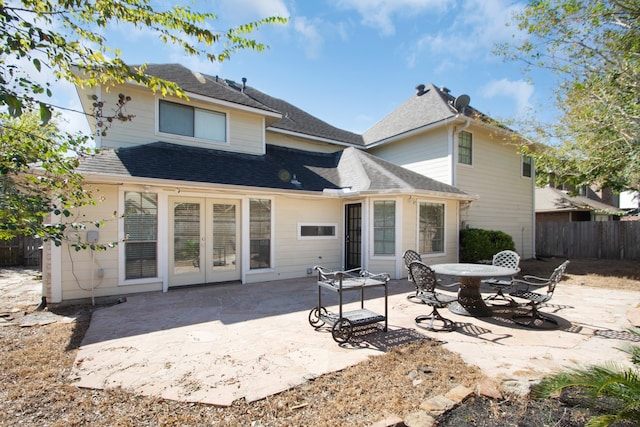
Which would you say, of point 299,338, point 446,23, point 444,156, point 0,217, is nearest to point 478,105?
point 444,156

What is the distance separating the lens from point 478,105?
13641 millimetres

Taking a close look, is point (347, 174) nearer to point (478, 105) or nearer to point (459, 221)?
point (459, 221)

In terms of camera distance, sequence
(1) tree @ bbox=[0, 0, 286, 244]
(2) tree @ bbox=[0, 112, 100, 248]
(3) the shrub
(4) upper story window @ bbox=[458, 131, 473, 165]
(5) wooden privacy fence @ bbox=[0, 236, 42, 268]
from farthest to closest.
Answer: (5) wooden privacy fence @ bbox=[0, 236, 42, 268]
(4) upper story window @ bbox=[458, 131, 473, 165]
(2) tree @ bbox=[0, 112, 100, 248]
(1) tree @ bbox=[0, 0, 286, 244]
(3) the shrub

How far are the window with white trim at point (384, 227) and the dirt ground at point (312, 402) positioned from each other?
541cm

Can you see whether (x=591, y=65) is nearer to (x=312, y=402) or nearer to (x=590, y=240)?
(x=312, y=402)

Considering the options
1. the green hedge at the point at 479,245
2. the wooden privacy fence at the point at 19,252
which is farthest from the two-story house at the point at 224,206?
the wooden privacy fence at the point at 19,252

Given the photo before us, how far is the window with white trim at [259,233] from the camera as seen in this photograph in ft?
28.4

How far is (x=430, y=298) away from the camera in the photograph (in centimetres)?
Result: 526

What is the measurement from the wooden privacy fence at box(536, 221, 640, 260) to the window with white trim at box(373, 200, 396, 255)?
36.4ft

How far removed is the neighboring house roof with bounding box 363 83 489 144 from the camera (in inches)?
461

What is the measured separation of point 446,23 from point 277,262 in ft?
27.5

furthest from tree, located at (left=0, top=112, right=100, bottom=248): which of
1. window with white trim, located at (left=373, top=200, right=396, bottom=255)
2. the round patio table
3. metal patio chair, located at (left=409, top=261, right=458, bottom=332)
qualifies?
window with white trim, located at (left=373, top=200, right=396, bottom=255)

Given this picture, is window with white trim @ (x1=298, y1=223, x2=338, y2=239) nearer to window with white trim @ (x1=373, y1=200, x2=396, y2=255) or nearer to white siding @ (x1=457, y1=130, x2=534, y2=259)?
window with white trim @ (x1=373, y1=200, x2=396, y2=255)

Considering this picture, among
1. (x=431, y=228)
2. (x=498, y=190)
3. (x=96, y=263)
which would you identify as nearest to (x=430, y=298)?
(x=431, y=228)
